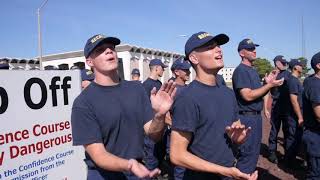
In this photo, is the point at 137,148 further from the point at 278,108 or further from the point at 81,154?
the point at 278,108

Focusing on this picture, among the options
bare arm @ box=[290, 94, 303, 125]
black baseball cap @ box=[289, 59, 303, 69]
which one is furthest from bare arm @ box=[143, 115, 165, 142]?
black baseball cap @ box=[289, 59, 303, 69]

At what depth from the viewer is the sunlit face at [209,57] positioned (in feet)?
9.57

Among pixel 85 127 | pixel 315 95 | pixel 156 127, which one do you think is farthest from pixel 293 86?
pixel 85 127

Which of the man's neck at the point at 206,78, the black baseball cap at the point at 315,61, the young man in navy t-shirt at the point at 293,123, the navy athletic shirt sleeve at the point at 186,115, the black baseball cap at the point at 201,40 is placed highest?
the black baseball cap at the point at 201,40

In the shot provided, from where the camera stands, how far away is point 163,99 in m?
2.76

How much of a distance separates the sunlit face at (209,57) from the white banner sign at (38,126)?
2.03 m

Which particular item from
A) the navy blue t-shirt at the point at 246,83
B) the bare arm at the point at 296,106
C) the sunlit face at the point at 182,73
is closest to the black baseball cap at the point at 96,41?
the navy blue t-shirt at the point at 246,83

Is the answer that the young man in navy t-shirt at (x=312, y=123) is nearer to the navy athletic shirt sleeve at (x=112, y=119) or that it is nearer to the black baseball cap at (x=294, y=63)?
the navy athletic shirt sleeve at (x=112, y=119)

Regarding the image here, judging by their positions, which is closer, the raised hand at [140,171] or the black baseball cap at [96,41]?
the raised hand at [140,171]

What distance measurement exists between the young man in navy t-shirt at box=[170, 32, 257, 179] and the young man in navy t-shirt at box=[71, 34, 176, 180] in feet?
0.59

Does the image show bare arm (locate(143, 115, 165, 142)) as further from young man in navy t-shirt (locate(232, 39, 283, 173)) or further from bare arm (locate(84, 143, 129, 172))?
young man in navy t-shirt (locate(232, 39, 283, 173))

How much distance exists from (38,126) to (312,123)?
10.9ft

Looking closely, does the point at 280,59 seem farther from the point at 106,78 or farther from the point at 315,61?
the point at 106,78

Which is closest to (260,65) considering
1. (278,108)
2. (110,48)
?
(278,108)
